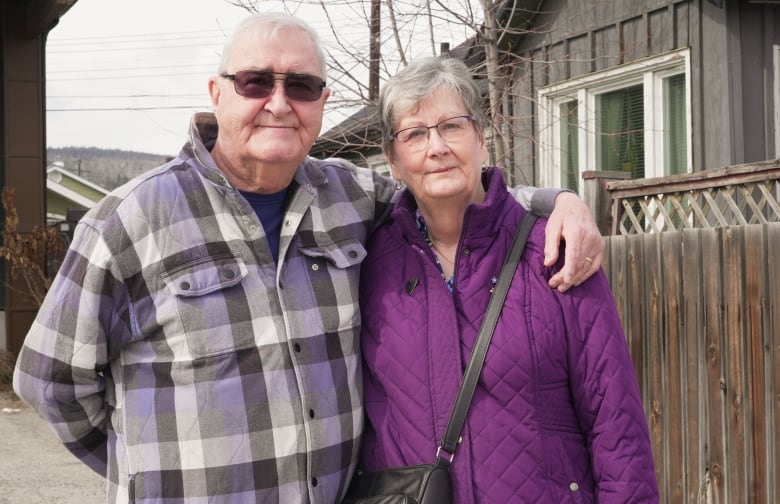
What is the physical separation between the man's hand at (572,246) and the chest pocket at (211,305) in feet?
2.83

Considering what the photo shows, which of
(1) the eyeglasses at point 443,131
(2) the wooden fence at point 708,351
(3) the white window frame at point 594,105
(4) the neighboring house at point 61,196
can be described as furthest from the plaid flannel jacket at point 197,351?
(4) the neighboring house at point 61,196

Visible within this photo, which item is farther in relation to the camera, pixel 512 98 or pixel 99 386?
pixel 512 98

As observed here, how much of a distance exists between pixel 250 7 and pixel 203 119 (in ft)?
13.4

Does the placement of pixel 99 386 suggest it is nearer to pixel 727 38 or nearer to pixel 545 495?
pixel 545 495

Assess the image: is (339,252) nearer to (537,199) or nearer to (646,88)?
(537,199)

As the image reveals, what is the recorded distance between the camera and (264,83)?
2.68 m

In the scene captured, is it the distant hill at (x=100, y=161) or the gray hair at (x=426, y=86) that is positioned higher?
the distant hill at (x=100, y=161)

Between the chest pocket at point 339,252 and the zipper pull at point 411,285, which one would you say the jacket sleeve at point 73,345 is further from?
the zipper pull at point 411,285

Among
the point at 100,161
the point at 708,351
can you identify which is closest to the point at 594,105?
the point at 708,351

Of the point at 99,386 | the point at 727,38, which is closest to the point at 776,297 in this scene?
the point at 99,386

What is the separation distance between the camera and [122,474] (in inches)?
100

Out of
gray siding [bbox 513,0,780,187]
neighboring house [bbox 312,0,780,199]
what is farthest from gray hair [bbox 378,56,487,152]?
gray siding [bbox 513,0,780,187]

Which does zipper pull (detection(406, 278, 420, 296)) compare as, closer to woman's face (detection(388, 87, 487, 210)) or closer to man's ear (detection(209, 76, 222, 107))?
woman's face (detection(388, 87, 487, 210))

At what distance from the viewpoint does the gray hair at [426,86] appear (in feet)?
9.10
